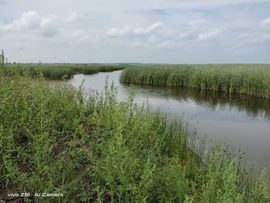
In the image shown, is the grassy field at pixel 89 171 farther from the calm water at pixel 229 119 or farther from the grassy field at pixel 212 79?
the grassy field at pixel 212 79

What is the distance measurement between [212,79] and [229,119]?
A: 11.0 metres

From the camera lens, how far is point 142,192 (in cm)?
362

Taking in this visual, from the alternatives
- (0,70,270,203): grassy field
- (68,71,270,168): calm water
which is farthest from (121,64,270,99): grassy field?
(0,70,270,203): grassy field

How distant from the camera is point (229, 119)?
13539 millimetres

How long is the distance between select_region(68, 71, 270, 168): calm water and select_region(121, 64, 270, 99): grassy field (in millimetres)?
1314

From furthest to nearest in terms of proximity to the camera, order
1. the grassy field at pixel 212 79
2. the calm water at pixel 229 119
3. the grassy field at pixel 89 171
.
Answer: the grassy field at pixel 212 79
the calm water at pixel 229 119
the grassy field at pixel 89 171

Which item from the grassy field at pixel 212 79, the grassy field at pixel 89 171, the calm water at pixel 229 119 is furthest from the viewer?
the grassy field at pixel 212 79

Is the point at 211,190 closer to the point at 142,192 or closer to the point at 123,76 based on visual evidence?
the point at 142,192

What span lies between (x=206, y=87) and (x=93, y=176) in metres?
21.9

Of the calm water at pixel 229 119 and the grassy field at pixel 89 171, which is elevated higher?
the grassy field at pixel 89 171

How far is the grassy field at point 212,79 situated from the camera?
2069cm

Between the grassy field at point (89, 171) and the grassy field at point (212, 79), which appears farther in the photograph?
the grassy field at point (212, 79)

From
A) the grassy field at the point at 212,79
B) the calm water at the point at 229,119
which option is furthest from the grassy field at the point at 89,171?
the grassy field at the point at 212,79

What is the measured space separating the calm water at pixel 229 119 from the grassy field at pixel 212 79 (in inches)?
51.7
